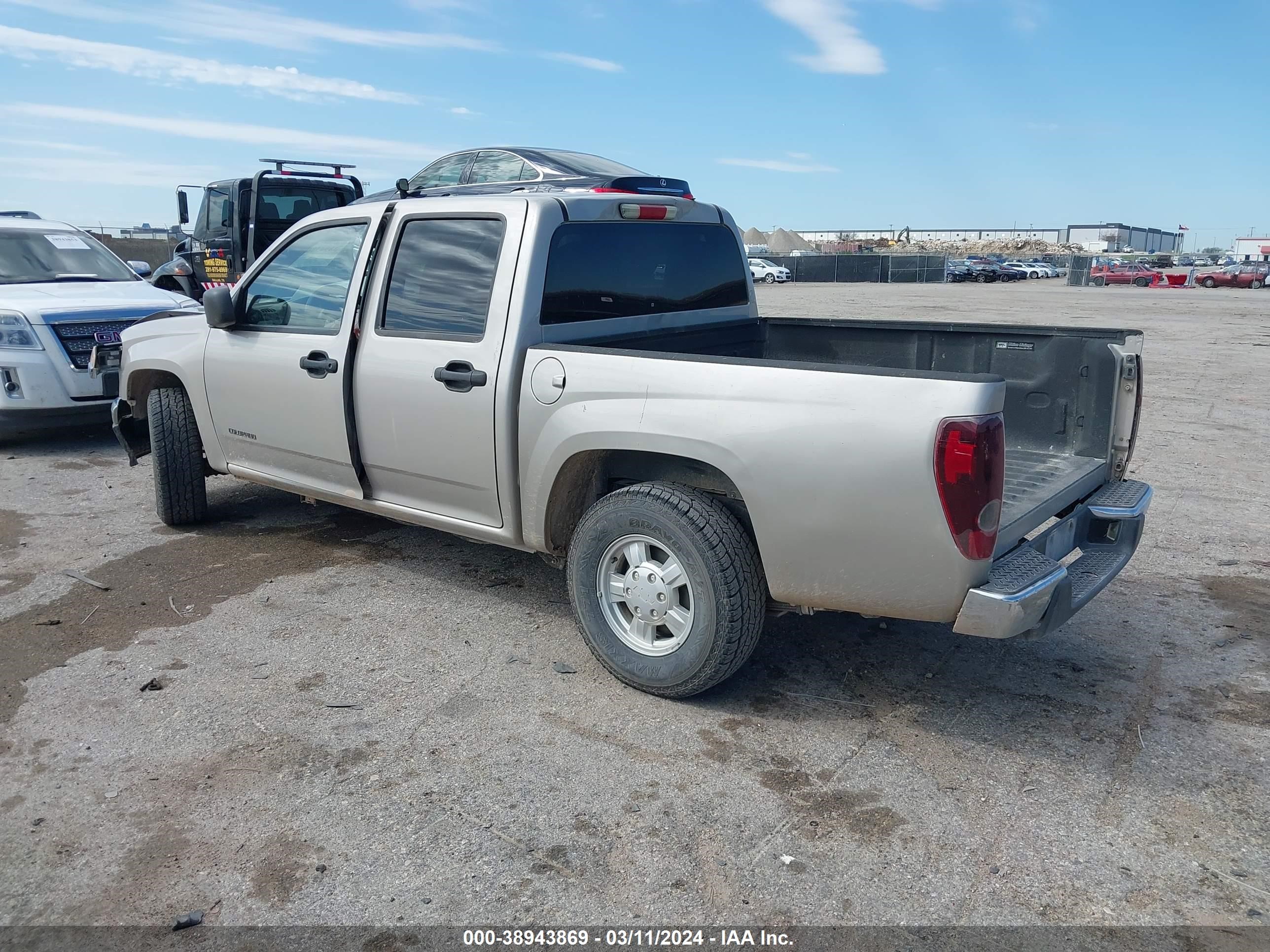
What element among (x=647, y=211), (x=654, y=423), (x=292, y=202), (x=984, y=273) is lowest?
(x=654, y=423)

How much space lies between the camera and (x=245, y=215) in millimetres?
14609

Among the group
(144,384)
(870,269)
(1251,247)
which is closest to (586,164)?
(144,384)

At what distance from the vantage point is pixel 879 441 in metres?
3.18

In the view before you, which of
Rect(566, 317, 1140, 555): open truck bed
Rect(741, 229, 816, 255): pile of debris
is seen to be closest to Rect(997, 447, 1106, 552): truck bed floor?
Rect(566, 317, 1140, 555): open truck bed

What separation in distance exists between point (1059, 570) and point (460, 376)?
8.06 ft

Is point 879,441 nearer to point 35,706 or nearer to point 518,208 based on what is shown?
point 518,208

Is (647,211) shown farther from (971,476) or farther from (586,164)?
(586,164)

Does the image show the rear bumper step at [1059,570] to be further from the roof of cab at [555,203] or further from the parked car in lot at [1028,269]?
the parked car in lot at [1028,269]

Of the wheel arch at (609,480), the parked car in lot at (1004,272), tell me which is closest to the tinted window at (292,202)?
the wheel arch at (609,480)

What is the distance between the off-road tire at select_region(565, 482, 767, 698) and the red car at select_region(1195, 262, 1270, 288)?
56450 millimetres

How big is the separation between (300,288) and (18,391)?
13.9ft

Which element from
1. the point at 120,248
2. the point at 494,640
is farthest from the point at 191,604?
the point at 120,248

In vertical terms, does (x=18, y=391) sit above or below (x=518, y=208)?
below

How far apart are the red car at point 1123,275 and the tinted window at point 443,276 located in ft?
179
